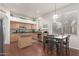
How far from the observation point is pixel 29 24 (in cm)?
207

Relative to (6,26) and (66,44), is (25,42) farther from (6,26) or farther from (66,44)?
(66,44)

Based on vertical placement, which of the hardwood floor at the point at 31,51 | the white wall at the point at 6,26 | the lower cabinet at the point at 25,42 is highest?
the white wall at the point at 6,26

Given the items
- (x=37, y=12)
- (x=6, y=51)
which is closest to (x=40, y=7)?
(x=37, y=12)

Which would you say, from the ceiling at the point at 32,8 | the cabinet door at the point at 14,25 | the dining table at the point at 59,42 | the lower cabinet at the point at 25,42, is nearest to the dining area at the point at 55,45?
the dining table at the point at 59,42

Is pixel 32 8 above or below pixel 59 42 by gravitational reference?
above

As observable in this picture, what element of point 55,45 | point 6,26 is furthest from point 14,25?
point 55,45

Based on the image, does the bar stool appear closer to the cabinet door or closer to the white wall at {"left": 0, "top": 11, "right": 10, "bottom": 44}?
the cabinet door

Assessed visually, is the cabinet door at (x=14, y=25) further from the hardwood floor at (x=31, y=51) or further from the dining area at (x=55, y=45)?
the dining area at (x=55, y=45)

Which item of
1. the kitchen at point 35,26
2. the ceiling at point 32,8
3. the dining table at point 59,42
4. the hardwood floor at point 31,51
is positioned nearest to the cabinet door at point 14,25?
the kitchen at point 35,26

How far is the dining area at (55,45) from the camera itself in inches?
80.8

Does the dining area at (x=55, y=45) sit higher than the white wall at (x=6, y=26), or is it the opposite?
the white wall at (x=6, y=26)

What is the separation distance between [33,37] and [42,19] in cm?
43

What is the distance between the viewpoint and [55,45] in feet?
6.86

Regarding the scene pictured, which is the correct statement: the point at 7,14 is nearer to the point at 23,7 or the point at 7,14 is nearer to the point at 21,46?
the point at 23,7
